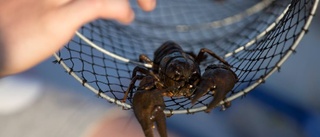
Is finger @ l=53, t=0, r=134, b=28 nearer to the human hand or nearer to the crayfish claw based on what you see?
the human hand

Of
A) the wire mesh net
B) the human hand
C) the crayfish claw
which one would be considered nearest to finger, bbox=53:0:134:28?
the human hand

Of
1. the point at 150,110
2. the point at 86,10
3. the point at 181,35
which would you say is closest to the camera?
the point at 86,10

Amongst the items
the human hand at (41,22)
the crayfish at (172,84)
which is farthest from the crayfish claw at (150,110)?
the human hand at (41,22)

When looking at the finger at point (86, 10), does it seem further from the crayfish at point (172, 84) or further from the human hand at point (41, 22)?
the crayfish at point (172, 84)

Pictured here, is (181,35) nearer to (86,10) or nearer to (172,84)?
(172,84)

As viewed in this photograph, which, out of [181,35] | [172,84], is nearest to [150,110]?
[172,84]

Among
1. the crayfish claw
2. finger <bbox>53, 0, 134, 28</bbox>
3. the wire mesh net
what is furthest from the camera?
the wire mesh net

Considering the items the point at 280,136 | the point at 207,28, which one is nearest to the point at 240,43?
the point at 207,28

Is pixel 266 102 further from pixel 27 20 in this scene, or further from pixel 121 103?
pixel 27 20
